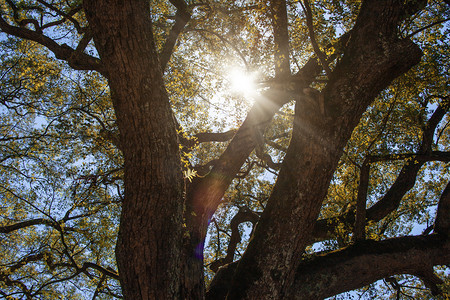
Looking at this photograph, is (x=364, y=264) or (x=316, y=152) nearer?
(x=316, y=152)

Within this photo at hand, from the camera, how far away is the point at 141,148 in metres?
3.47

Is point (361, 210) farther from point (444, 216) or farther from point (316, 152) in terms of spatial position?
point (316, 152)

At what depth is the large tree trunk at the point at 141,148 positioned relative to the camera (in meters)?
3.36

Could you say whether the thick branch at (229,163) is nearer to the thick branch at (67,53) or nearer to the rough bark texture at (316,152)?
the rough bark texture at (316,152)

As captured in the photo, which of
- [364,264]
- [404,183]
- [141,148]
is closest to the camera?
[141,148]

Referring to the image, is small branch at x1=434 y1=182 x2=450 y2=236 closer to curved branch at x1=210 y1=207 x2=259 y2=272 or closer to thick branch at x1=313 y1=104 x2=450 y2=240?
thick branch at x1=313 y1=104 x2=450 y2=240

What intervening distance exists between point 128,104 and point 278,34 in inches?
157

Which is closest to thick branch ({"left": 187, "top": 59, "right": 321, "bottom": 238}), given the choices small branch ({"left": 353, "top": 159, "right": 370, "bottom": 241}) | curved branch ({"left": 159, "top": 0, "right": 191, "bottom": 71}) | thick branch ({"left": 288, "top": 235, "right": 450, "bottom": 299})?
thick branch ({"left": 288, "top": 235, "right": 450, "bottom": 299})

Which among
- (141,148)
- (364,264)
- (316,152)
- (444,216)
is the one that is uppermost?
(141,148)

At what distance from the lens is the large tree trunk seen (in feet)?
11.0

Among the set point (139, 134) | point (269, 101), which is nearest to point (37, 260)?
point (139, 134)

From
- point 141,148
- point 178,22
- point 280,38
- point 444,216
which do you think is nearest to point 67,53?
point 178,22

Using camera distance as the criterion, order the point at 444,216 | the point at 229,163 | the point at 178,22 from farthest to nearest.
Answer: the point at 178,22 < the point at 444,216 < the point at 229,163

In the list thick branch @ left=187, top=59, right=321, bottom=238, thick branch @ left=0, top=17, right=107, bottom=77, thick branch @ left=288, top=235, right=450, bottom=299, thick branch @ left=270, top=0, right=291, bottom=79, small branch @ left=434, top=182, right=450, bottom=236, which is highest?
thick branch @ left=0, top=17, right=107, bottom=77
